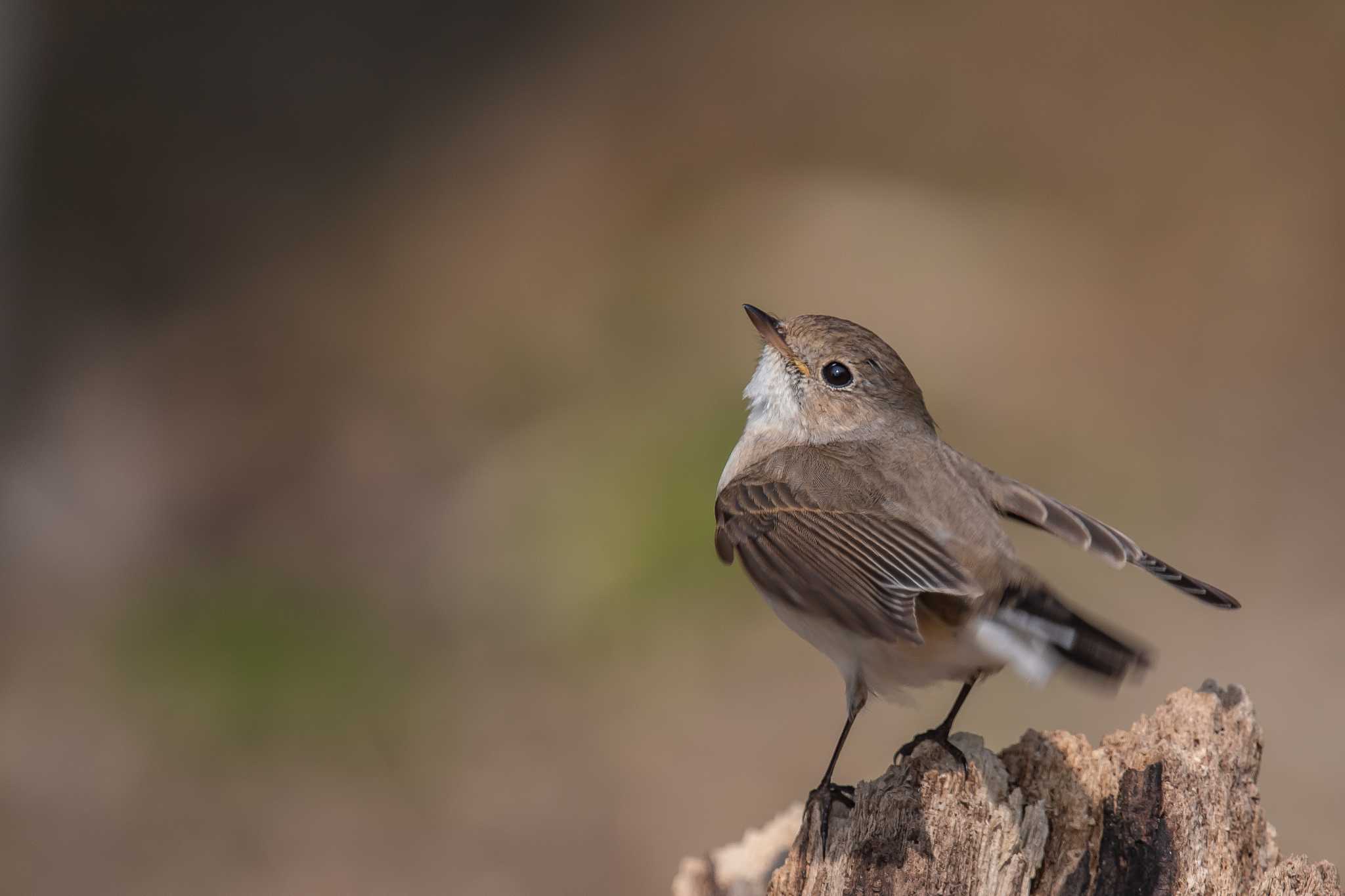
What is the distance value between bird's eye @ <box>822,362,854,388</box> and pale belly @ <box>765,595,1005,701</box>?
1142 mm

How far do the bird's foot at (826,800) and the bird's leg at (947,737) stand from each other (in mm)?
243

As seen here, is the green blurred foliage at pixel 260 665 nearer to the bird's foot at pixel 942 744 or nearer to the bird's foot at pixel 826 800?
the bird's foot at pixel 826 800

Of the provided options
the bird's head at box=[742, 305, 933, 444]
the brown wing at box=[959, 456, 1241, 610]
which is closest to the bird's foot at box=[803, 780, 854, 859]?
the brown wing at box=[959, 456, 1241, 610]

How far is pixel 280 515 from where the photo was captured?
9.46 metres

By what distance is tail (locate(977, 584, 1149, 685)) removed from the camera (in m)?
3.65

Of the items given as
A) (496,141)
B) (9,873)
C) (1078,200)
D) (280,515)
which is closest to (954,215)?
(1078,200)

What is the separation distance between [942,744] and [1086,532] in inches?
35.6

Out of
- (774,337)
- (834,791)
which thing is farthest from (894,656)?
(774,337)

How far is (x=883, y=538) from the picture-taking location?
433cm

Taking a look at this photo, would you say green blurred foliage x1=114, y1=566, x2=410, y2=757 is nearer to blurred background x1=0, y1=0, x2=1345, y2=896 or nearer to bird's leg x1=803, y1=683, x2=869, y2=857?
blurred background x1=0, y1=0, x2=1345, y2=896

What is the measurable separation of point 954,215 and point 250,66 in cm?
596

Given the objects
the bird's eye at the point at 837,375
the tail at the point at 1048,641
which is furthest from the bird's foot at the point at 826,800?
the bird's eye at the point at 837,375

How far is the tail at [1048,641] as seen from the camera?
3.65 m

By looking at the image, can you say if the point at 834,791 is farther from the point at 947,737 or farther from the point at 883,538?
the point at 883,538
